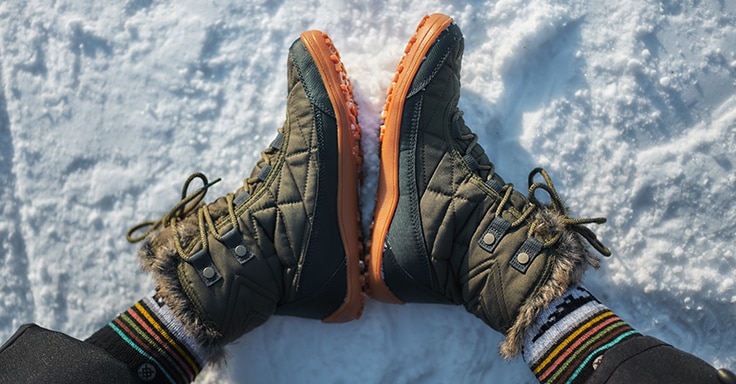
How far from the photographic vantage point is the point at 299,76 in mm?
1481

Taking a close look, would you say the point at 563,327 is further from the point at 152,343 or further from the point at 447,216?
the point at 152,343

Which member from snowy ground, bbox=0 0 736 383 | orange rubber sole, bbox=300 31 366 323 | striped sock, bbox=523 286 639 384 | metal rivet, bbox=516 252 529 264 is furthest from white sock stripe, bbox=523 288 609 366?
orange rubber sole, bbox=300 31 366 323

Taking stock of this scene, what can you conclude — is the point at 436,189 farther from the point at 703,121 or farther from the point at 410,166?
the point at 703,121

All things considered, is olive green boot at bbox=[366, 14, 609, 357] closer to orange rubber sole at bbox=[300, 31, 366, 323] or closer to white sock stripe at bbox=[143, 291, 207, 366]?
orange rubber sole at bbox=[300, 31, 366, 323]

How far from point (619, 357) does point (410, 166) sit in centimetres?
63

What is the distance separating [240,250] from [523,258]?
65 centimetres

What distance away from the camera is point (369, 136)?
1564 millimetres

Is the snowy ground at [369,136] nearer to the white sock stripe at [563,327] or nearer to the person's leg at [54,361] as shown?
the white sock stripe at [563,327]

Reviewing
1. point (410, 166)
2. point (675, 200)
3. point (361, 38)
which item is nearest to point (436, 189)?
point (410, 166)

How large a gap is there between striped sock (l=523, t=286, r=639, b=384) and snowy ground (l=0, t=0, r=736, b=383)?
0.32 meters

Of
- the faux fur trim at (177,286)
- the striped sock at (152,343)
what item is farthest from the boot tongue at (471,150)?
the striped sock at (152,343)

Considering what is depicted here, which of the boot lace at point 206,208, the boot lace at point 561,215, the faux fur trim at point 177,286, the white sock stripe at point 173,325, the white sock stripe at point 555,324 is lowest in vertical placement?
the white sock stripe at point 173,325

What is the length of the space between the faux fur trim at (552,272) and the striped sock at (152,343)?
2.36 ft

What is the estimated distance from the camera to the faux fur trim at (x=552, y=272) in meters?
1.27
